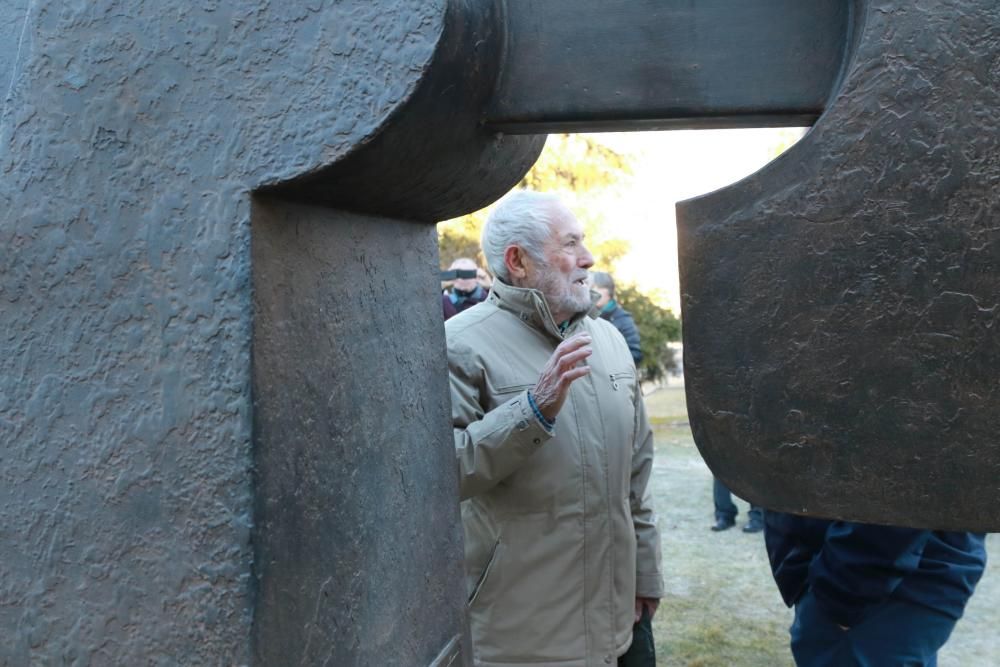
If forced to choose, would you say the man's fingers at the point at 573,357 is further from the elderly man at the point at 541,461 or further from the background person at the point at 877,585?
the background person at the point at 877,585

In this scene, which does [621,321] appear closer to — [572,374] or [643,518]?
[643,518]

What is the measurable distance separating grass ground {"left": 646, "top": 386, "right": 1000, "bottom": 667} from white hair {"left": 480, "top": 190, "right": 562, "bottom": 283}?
2299 millimetres

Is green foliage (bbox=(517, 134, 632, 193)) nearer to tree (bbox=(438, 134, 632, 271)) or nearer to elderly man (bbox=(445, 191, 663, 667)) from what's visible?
tree (bbox=(438, 134, 632, 271))

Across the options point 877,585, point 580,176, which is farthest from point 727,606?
point 580,176

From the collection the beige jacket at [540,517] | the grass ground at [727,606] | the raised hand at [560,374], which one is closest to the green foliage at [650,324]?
the grass ground at [727,606]

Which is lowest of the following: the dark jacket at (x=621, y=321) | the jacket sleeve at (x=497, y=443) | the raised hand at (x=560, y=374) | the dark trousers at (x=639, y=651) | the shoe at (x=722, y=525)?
the shoe at (x=722, y=525)

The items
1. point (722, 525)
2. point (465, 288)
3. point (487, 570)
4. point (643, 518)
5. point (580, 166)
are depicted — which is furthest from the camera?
point (580, 166)

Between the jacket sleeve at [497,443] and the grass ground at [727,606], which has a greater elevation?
the jacket sleeve at [497,443]

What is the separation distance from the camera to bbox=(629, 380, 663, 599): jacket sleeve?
2285 millimetres

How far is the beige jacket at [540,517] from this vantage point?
199 cm

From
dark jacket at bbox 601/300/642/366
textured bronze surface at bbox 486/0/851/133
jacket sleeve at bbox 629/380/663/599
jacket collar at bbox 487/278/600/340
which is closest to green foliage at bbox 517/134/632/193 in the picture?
dark jacket at bbox 601/300/642/366

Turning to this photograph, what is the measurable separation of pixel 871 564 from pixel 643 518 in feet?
1.72

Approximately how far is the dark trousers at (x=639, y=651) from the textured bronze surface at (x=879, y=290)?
1348 millimetres

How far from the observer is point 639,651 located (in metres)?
2.24
